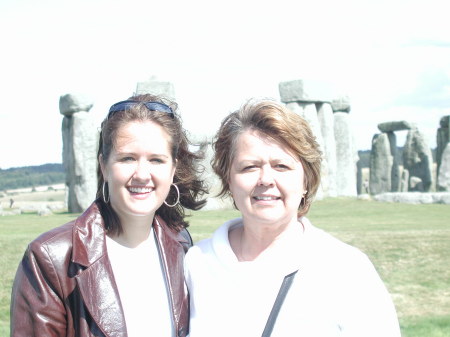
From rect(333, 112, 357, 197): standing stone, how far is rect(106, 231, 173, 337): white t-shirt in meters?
18.8

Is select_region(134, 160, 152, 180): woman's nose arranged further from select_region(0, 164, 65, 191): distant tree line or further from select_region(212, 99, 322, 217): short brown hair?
select_region(0, 164, 65, 191): distant tree line

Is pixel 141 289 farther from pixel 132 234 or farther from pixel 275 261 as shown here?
pixel 275 261

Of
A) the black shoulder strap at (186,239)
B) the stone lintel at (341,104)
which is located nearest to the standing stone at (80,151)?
the stone lintel at (341,104)

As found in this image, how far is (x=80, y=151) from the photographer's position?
16.0 metres

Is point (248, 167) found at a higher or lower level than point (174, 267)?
higher

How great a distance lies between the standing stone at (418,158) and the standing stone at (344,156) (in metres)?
2.12

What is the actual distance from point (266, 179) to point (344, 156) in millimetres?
20209

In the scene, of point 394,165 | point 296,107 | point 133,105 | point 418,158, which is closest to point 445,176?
point 418,158

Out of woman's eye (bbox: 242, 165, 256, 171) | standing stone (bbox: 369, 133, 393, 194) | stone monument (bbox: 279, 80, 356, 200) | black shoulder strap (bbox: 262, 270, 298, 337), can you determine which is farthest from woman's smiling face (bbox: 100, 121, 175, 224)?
standing stone (bbox: 369, 133, 393, 194)

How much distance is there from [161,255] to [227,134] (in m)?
0.54

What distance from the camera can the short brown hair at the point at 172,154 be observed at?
2543mm

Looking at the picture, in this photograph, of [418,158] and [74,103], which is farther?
[418,158]

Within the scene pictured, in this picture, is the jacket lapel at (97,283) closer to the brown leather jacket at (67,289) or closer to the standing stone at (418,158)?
the brown leather jacket at (67,289)

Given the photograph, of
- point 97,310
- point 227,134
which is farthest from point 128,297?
point 227,134
